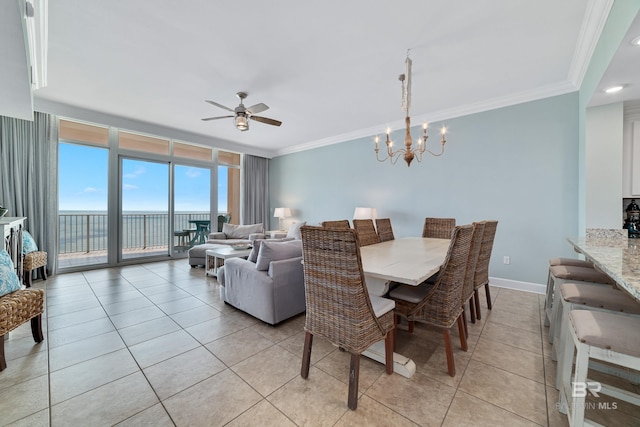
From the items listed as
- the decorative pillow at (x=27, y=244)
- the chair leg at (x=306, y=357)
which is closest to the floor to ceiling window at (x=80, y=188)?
the decorative pillow at (x=27, y=244)

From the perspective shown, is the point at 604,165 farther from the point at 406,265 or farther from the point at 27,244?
the point at 27,244

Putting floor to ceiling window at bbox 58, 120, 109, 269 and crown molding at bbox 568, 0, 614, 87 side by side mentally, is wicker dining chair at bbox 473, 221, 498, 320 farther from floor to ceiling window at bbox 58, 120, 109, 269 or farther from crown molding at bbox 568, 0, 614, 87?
floor to ceiling window at bbox 58, 120, 109, 269

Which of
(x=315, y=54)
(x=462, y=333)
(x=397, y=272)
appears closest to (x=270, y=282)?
(x=397, y=272)

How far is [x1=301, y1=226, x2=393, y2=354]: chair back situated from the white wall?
2709mm

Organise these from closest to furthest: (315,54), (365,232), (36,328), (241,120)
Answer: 1. (36,328)
2. (315,54)
3. (365,232)
4. (241,120)

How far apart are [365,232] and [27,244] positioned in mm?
4739

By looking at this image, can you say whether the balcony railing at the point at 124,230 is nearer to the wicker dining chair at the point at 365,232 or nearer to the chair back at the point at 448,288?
the wicker dining chair at the point at 365,232

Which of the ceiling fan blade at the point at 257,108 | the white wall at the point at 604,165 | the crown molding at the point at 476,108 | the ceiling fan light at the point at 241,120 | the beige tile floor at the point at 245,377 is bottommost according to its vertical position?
the beige tile floor at the point at 245,377

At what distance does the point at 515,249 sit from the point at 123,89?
19.1ft

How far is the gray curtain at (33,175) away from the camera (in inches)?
143

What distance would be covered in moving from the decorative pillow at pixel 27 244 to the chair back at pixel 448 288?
5065 millimetres

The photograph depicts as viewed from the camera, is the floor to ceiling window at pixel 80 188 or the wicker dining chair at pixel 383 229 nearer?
the wicker dining chair at pixel 383 229

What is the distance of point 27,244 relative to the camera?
3.47 metres

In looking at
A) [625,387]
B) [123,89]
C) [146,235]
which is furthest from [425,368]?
[146,235]
